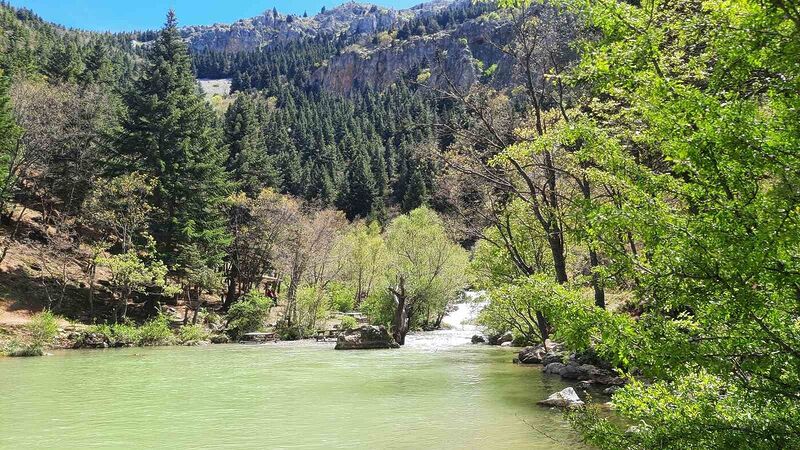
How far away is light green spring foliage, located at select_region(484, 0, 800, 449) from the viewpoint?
341 cm

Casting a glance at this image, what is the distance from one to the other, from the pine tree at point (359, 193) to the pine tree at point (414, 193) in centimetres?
555

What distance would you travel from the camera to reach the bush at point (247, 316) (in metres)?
34.6

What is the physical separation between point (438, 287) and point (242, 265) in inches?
673

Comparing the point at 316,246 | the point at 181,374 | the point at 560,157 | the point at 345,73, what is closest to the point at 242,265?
the point at 316,246

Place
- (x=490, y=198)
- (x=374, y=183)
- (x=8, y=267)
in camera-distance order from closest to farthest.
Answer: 1. (x=490, y=198)
2. (x=8, y=267)
3. (x=374, y=183)

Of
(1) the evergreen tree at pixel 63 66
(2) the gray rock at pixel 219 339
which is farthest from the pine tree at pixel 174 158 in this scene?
(1) the evergreen tree at pixel 63 66

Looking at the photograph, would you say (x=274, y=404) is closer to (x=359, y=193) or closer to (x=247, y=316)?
(x=247, y=316)

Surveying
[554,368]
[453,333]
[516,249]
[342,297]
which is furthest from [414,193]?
[554,368]

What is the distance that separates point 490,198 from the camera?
17453mm

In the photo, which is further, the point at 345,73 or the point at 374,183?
the point at 345,73

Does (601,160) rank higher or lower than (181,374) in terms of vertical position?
higher

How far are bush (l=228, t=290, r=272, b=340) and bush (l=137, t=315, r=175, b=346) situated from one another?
15.4ft

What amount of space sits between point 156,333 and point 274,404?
19.5m

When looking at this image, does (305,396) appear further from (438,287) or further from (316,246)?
(316,246)
